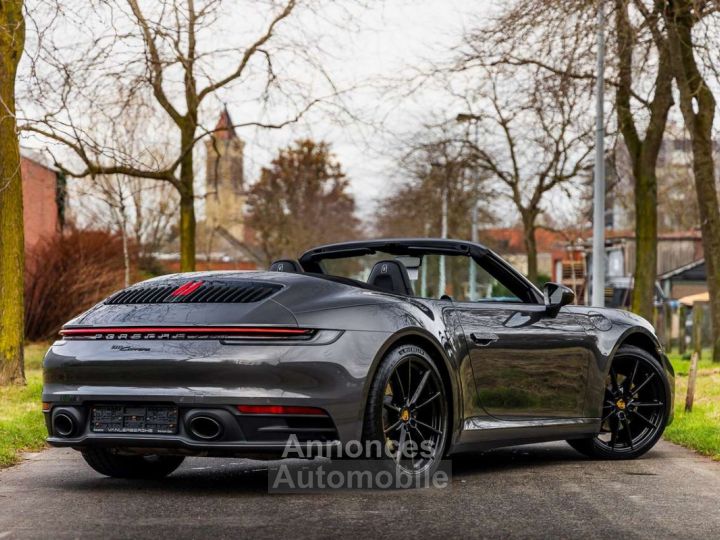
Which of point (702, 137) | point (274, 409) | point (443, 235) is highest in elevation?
point (702, 137)

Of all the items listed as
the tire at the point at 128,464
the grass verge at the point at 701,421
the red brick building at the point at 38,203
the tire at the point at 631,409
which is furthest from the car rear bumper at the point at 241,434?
the red brick building at the point at 38,203

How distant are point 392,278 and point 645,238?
55.4 ft

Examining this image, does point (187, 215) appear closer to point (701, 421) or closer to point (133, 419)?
point (701, 421)

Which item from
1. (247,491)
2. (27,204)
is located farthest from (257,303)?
(27,204)

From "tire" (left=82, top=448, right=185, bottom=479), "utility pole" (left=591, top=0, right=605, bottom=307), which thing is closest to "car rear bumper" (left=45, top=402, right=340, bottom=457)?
"tire" (left=82, top=448, right=185, bottom=479)

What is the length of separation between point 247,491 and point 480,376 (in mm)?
1522

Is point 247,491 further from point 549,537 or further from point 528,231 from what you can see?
point 528,231

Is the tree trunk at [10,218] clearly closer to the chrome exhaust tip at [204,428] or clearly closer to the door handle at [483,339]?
the door handle at [483,339]

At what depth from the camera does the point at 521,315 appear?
788cm

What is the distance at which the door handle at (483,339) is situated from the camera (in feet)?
24.3

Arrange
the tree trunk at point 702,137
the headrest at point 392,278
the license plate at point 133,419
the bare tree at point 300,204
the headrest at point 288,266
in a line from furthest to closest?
the bare tree at point 300,204 < the tree trunk at point 702,137 < the headrest at point 288,266 < the headrest at point 392,278 < the license plate at point 133,419

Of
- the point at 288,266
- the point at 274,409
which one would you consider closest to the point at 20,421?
the point at 288,266

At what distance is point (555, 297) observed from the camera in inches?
315

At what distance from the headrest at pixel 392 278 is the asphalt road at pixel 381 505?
44.1 inches
